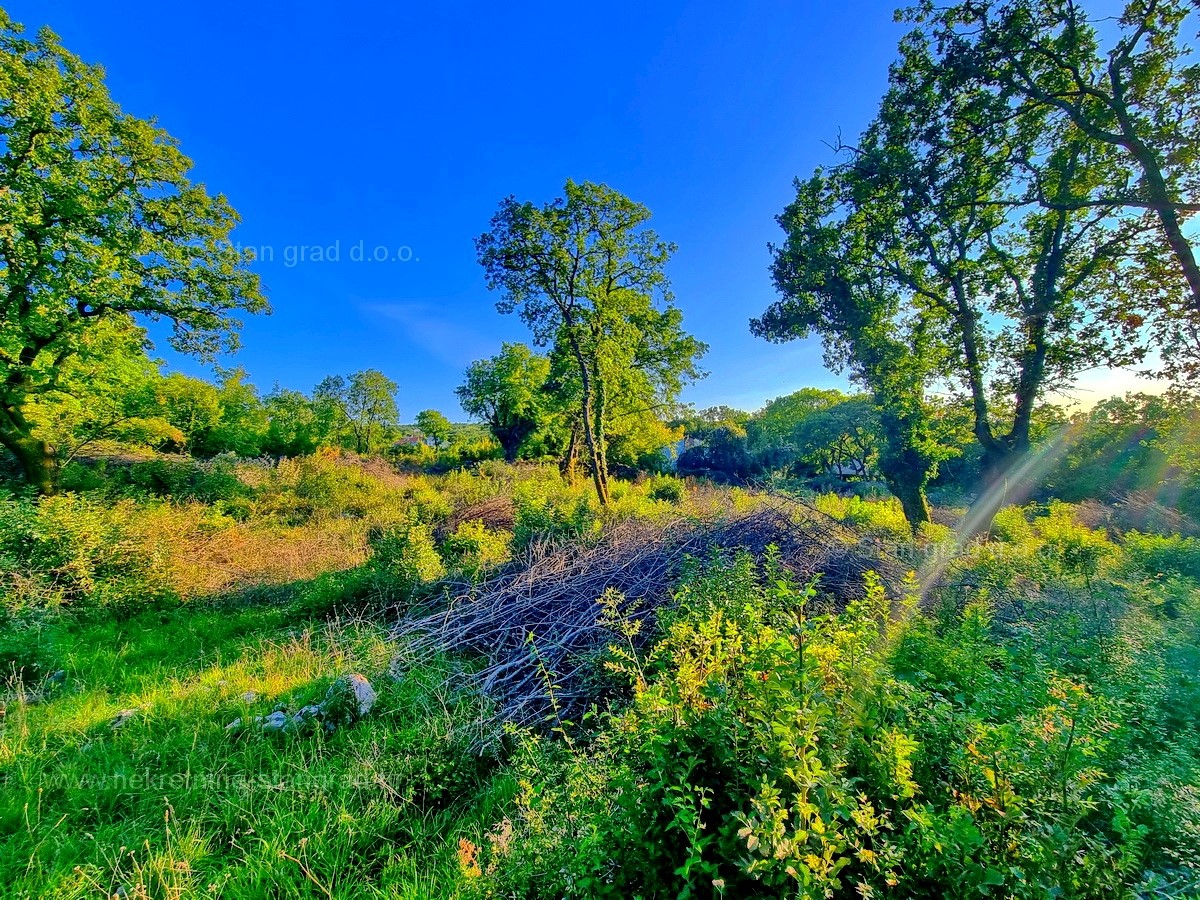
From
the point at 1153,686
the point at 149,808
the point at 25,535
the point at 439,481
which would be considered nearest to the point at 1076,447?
the point at 1153,686

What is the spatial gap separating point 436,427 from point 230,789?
113 ft

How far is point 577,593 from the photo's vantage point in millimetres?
4684

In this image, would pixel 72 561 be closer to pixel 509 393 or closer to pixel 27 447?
pixel 27 447

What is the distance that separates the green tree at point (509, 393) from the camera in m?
27.0

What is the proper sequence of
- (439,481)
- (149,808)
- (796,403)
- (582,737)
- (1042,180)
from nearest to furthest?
(149,808)
(582,737)
(1042,180)
(439,481)
(796,403)

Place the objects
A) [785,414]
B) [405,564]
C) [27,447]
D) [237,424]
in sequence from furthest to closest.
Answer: [785,414]
[237,424]
[27,447]
[405,564]

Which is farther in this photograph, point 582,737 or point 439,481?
point 439,481

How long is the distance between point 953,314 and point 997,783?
11.0 m

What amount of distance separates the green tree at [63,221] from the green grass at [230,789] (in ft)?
25.5

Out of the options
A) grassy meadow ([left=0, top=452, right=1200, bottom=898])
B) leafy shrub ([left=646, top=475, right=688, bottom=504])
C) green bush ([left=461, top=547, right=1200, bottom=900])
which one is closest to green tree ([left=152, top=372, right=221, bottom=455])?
grassy meadow ([left=0, top=452, right=1200, bottom=898])

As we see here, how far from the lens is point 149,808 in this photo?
8.72 ft

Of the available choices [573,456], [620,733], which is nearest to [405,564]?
[620,733]

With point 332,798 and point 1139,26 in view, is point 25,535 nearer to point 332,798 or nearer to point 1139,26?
point 332,798

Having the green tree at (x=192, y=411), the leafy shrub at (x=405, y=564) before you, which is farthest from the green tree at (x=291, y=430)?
the leafy shrub at (x=405, y=564)
